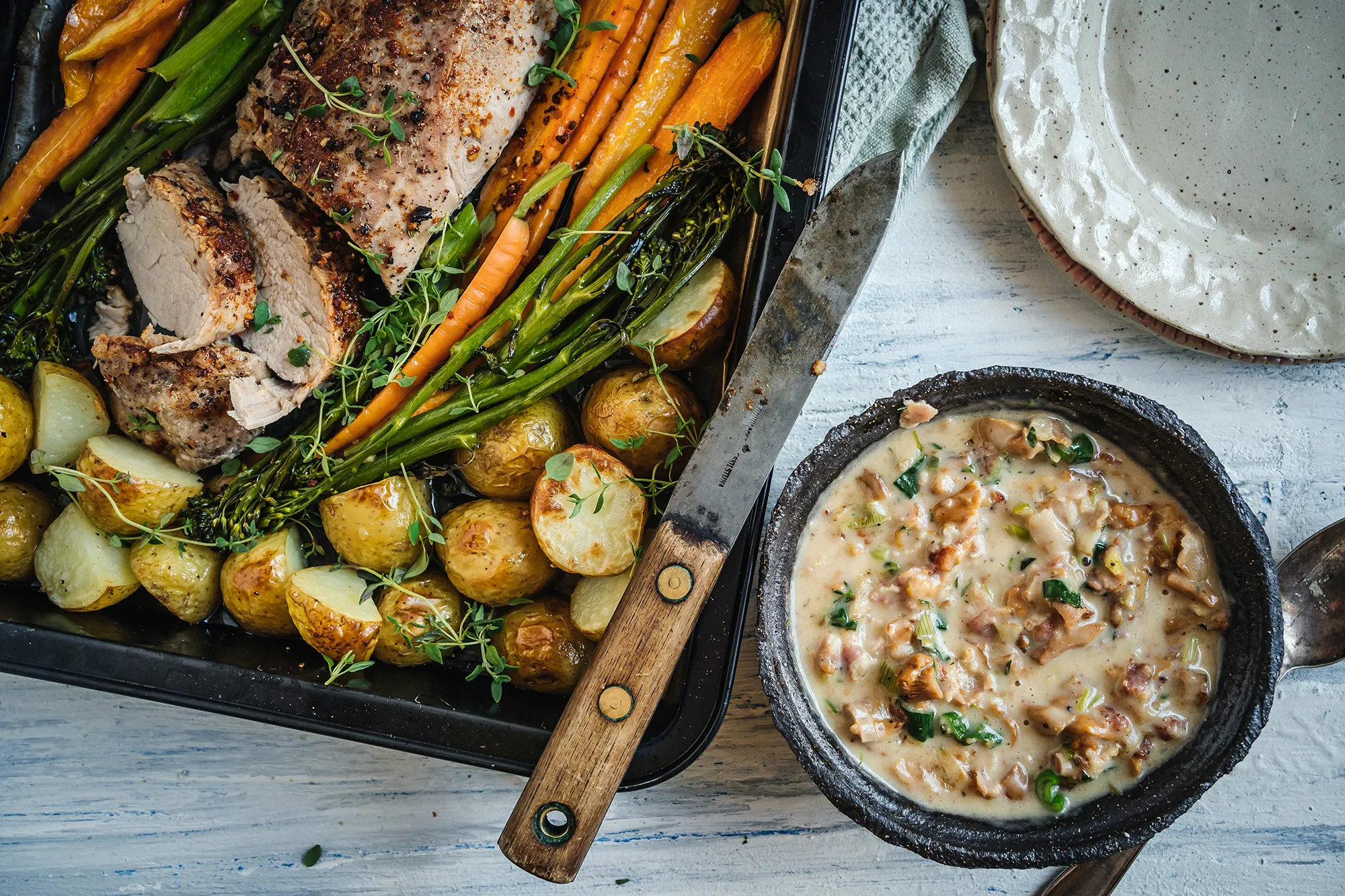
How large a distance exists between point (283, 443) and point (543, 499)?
0.69 m

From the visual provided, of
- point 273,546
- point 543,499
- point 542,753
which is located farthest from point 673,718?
point 273,546

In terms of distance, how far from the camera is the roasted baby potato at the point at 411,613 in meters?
1.91

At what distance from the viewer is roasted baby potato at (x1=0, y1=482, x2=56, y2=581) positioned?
6.68 feet

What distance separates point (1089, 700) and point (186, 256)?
2181 mm

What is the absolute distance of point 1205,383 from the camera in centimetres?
214

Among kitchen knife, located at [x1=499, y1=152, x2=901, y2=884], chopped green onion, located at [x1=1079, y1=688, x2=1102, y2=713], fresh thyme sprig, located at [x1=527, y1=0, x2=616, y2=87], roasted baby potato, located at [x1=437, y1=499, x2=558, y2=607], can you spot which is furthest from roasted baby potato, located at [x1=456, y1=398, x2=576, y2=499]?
chopped green onion, located at [x1=1079, y1=688, x2=1102, y2=713]

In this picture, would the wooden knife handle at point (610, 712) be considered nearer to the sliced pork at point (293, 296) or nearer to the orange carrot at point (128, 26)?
the sliced pork at point (293, 296)

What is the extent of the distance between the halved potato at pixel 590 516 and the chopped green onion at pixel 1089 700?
3.14 ft

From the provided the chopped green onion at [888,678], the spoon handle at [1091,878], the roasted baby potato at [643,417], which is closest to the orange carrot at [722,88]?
the roasted baby potato at [643,417]

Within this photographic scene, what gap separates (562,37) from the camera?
6.61 feet

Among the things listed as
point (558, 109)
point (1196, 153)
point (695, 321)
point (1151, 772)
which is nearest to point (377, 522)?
point (695, 321)

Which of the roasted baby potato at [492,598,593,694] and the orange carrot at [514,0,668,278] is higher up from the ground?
the orange carrot at [514,0,668,278]

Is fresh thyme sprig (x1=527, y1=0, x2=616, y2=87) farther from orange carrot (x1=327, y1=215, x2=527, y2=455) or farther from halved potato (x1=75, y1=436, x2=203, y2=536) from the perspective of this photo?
halved potato (x1=75, y1=436, x2=203, y2=536)

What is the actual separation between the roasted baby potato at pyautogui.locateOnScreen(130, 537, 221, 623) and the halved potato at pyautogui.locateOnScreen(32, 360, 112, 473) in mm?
296
